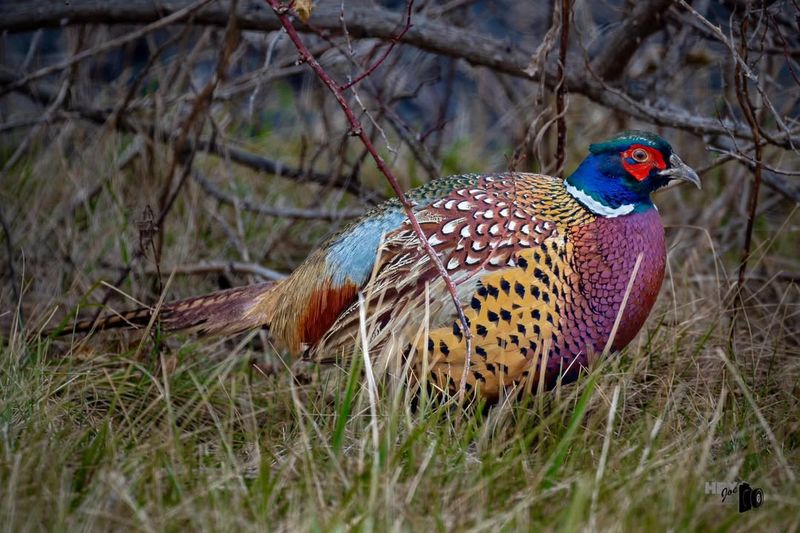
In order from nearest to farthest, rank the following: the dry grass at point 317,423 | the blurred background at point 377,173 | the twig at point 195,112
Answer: the dry grass at point 317,423, the blurred background at point 377,173, the twig at point 195,112

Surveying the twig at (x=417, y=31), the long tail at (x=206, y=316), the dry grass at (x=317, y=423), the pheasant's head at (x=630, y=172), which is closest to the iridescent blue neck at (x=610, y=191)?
the pheasant's head at (x=630, y=172)

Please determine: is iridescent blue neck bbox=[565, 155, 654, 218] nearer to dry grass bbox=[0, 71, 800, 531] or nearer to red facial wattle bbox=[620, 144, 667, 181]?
red facial wattle bbox=[620, 144, 667, 181]

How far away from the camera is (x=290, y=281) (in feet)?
10.3

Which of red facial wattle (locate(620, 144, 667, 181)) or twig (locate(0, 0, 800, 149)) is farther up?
twig (locate(0, 0, 800, 149))

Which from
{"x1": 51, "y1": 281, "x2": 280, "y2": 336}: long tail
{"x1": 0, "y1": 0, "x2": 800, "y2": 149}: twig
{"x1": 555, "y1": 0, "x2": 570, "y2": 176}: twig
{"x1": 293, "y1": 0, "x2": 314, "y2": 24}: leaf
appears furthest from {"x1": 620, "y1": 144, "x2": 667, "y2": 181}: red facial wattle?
{"x1": 51, "y1": 281, "x2": 280, "y2": 336}: long tail

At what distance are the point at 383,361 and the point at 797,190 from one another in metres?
2.08

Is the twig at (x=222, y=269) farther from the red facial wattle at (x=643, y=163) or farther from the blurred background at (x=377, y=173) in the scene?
the red facial wattle at (x=643, y=163)

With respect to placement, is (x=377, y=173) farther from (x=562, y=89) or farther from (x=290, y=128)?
(x=562, y=89)

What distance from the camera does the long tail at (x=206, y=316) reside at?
3.14 m

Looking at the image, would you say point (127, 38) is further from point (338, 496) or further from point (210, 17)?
point (338, 496)

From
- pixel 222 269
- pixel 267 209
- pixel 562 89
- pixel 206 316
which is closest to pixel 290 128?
pixel 267 209

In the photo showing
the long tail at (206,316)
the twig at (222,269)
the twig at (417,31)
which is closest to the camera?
the long tail at (206,316)

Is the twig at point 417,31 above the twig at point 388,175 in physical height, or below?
above

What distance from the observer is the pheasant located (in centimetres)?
266
